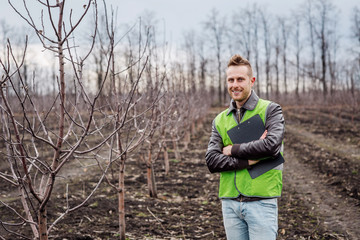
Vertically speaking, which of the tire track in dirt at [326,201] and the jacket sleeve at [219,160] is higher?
the jacket sleeve at [219,160]

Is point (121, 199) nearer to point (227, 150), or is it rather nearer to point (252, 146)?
point (227, 150)

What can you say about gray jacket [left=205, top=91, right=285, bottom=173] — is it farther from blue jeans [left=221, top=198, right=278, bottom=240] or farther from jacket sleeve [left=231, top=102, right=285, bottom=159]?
blue jeans [left=221, top=198, right=278, bottom=240]

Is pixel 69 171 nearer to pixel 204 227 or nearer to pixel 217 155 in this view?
pixel 204 227

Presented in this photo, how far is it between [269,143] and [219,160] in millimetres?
394

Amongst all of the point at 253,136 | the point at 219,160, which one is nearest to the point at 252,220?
the point at 219,160

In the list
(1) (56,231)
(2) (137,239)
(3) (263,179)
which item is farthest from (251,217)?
(1) (56,231)

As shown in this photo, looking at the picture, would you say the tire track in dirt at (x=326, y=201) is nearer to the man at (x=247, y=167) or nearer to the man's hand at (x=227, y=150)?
the man at (x=247, y=167)

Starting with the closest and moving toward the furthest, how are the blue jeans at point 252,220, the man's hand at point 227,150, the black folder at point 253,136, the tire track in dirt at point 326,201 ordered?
the blue jeans at point 252,220, the black folder at point 253,136, the man's hand at point 227,150, the tire track in dirt at point 326,201

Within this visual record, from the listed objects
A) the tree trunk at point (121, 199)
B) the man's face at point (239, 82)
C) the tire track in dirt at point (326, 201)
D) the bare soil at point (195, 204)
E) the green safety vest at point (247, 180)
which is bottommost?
the tire track in dirt at point (326, 201)

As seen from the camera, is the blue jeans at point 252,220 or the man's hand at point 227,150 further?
the man's hand at point 227,150

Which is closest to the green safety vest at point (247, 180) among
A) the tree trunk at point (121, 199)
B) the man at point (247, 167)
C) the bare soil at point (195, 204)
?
the man at point (247, 167)

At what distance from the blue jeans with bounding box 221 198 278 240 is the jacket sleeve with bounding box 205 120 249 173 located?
246 millimetres

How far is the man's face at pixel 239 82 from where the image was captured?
7.55ft

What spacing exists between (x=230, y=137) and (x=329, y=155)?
877 centimetres
